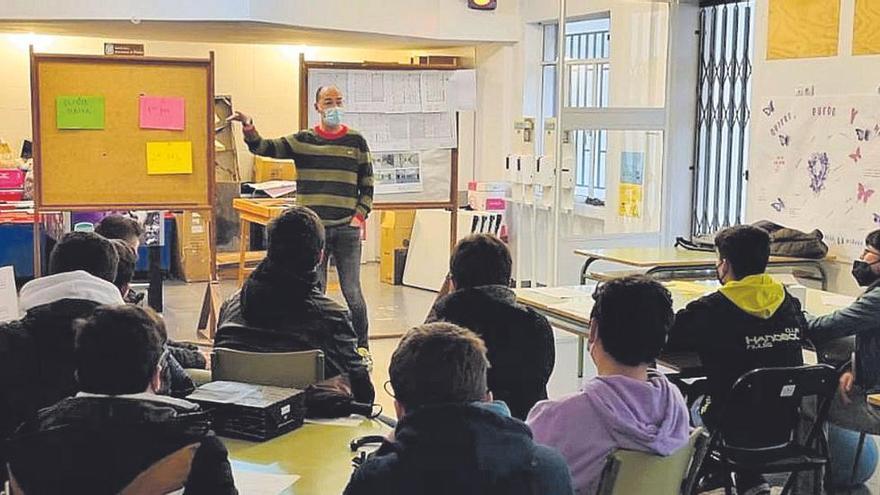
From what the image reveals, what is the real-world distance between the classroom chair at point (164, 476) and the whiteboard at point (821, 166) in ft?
14.3

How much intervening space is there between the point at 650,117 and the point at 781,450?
164 inches

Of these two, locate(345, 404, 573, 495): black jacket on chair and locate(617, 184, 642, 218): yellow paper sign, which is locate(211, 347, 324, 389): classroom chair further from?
locate(617, 184, 642, 218): yellow paper sign

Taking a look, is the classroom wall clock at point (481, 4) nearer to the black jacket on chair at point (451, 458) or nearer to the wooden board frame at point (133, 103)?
the wooden board frame at point (133, 103)

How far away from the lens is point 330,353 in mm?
3188

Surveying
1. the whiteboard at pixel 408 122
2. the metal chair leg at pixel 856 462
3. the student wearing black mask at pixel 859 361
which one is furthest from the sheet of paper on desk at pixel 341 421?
the whiteboard at pixel 408 122

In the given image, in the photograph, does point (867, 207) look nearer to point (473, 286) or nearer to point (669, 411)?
point (473, 286)

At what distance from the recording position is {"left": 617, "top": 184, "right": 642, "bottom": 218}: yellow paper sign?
7.38 m

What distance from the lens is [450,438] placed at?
1.70m

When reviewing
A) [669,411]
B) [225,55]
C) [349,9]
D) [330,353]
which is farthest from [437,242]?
[669,411]

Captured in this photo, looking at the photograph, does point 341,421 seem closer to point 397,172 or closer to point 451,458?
point 451,458

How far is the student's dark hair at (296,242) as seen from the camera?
3.26 metres

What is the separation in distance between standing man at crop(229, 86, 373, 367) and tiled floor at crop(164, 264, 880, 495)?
0.51 meters

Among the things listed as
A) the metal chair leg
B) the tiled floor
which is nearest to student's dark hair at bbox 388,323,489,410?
the metal chair leg

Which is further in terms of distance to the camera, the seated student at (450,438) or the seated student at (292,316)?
the seated student at (292,316)
